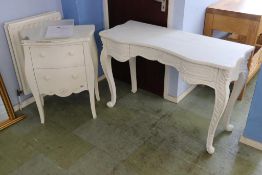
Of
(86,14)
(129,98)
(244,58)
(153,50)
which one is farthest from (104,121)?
(244,58)

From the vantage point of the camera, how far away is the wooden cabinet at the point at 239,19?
217 centimetres

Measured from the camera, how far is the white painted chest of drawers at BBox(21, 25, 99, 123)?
76.1 inches

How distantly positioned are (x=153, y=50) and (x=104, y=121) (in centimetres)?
78

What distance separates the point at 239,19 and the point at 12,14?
1.83m

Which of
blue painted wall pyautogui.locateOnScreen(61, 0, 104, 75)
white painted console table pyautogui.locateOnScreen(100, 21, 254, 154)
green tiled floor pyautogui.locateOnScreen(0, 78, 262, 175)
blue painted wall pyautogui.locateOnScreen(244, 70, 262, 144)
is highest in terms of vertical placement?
blue painted wall pyautogui.locateOnScreen(61, 0, 104, 75)

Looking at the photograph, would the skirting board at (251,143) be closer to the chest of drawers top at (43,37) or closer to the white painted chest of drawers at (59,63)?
the white painted chest of drawers at (59,63)

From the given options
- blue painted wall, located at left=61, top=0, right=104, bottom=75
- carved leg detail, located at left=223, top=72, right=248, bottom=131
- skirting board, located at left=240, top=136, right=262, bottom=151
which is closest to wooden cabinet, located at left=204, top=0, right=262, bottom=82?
carved leg detail, located at left=223, top=72, right=248, bottom=131

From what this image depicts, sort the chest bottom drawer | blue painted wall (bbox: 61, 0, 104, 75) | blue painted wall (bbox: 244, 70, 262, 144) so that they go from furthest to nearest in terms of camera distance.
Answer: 1. blue painted wall (bbox: 61, 0, 104, 75)
2. the chest bottom drawer
3. blue painted wall (bbox: 244, 70, 262, 144)

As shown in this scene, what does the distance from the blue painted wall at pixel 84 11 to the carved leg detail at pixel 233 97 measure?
1368 mm

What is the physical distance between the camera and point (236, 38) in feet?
9.09

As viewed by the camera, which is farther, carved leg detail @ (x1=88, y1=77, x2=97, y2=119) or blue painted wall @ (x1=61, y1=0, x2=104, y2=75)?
blue painted wall @ (x1=61, y1=0, x2=104, y2=75)

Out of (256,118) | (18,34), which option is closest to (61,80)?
(18,34)

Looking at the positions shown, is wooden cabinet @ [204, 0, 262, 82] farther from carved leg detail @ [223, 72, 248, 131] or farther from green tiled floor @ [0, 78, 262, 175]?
green tiled floor @ [0, 78, 262, 175]

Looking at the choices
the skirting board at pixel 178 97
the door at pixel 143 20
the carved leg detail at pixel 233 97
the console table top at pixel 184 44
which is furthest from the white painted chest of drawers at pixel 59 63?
the carved leg detail at pixel 233 97
